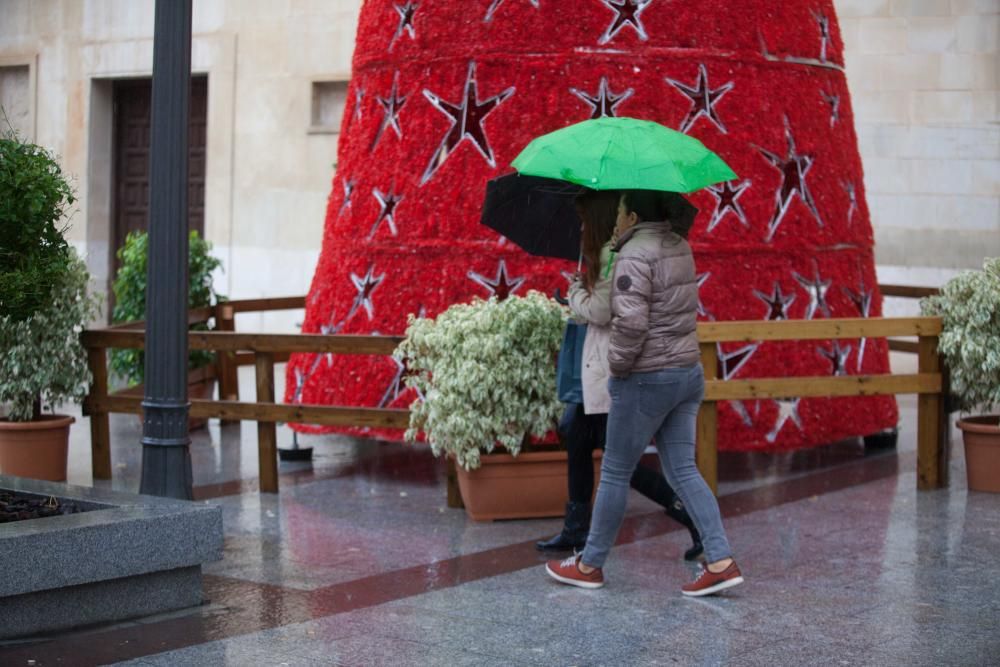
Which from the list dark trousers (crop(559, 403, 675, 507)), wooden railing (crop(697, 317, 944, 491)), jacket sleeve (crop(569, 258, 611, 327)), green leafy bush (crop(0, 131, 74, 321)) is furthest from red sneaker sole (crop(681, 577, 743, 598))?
green leafy bush (crop(0, 131, 74, 321))

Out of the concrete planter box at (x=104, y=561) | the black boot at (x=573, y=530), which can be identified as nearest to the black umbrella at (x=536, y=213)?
the black boot at (x=573, y=530)

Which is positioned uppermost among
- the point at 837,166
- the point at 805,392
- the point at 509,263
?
the point at 837,166

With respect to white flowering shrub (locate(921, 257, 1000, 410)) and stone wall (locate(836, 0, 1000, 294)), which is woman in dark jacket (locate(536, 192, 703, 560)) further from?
stone wall (locate(836, 0, 1000, 294))

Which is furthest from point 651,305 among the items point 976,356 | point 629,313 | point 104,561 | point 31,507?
point 976,356

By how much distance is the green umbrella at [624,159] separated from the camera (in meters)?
6.68

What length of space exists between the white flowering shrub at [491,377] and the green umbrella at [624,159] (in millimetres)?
1421

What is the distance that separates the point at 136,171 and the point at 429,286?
13.6 meters

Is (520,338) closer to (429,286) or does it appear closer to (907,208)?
(429,286)

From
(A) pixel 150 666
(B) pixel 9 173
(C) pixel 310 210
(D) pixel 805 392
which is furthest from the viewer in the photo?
(C) pixel 310 210

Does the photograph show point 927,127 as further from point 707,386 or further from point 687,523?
point 687,523

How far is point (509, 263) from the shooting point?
10242mm

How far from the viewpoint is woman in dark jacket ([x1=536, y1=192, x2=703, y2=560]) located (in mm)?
7047

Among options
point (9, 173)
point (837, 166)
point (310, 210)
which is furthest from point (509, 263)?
point (310, 210)

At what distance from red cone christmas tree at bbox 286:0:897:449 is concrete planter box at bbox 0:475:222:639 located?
13.3ft
